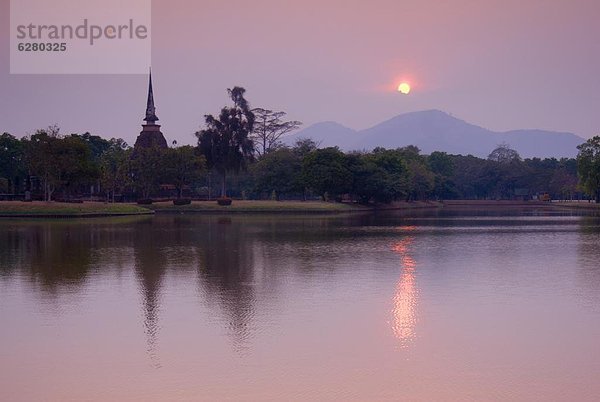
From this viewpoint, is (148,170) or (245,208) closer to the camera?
(245,208)

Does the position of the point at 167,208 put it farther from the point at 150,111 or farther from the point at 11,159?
the point at 150,111

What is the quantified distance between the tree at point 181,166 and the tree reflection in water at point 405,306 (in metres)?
75.4

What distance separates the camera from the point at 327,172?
10356cm

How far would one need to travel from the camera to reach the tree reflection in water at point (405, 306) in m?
15.2

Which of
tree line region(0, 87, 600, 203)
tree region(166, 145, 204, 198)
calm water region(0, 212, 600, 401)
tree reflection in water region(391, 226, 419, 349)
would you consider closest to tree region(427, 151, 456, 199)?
tree line region(0, 87, 600, 203)

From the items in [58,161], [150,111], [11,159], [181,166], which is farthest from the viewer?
[150,111]

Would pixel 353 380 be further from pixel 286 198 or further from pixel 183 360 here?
pixel 286 198

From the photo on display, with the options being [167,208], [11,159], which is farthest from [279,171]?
[11,159]

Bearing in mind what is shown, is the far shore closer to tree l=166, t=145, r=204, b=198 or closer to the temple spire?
tree l=166, t=145, r=204, b=198

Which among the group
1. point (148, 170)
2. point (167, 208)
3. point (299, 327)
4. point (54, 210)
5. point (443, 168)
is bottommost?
point (299, 327)

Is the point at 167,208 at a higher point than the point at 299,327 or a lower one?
higher

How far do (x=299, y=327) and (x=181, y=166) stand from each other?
87250 millimetres

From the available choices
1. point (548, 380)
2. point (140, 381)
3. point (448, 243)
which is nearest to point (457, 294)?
point (548, 380)

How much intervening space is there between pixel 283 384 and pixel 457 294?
10.0 m
